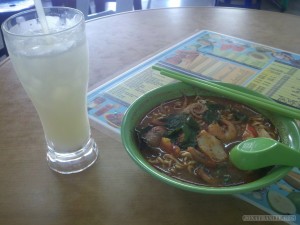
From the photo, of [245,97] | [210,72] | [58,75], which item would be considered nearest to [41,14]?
[58,75]

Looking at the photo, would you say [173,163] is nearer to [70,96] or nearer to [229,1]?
[70,96]

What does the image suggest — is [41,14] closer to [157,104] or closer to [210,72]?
[157,104]

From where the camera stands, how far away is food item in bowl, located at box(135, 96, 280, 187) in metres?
0.56

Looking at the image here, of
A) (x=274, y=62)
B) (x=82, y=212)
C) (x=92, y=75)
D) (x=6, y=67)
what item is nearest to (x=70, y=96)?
(x=82, y=212)

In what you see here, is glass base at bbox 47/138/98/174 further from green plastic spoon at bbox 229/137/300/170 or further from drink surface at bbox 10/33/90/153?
green plastic spoon at bbox 229/137/300/170

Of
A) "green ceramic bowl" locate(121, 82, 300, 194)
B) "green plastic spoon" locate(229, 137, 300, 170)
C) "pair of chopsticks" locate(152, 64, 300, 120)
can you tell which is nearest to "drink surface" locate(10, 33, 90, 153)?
"green ceramic bowl" locate(121, 82, 300, 194)

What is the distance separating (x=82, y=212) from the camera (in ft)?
1.81

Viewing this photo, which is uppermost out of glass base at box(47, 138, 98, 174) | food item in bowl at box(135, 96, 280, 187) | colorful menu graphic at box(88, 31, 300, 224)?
food item in bowl at box(135, 96, 280, 187)

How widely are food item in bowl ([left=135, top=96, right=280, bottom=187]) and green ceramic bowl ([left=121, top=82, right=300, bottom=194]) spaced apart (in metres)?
0.01

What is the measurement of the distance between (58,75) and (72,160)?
18cm

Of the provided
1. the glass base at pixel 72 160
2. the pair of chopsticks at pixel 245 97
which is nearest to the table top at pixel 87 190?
the glass base at pixel 72 160

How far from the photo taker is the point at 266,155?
0.50m

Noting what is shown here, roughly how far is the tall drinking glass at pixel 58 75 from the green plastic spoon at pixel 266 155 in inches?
11.9

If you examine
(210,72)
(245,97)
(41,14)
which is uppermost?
(41,14)
